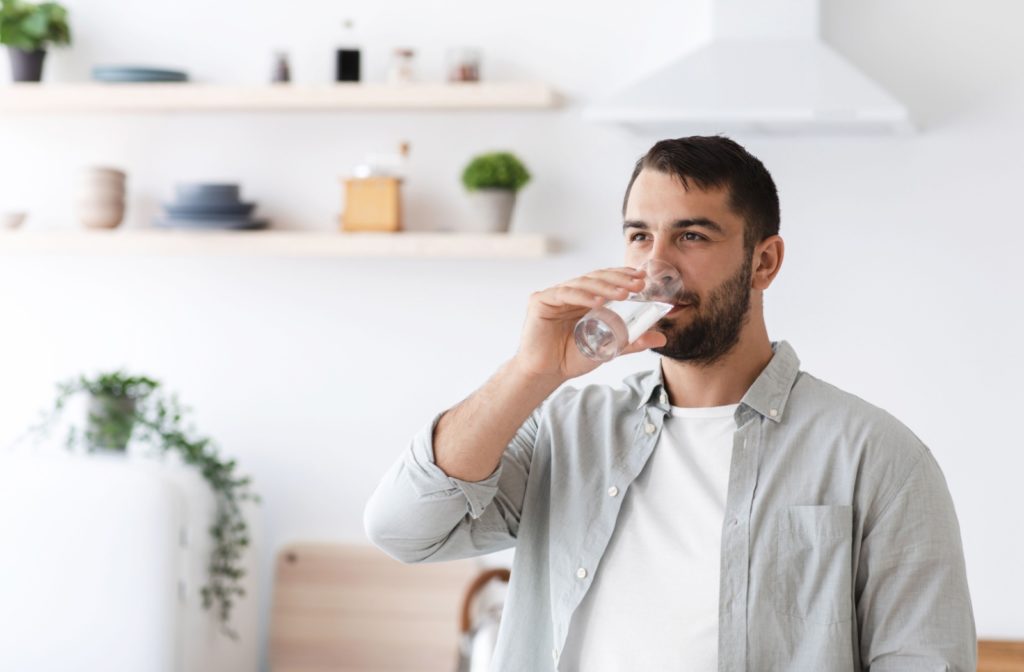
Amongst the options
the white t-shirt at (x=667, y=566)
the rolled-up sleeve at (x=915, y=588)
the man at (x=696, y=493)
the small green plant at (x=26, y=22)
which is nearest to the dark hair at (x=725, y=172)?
the man at (x=696, y=493)

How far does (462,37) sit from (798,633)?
206 cm

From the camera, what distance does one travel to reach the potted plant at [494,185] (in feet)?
9.38

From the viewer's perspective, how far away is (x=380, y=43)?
3.05 metres

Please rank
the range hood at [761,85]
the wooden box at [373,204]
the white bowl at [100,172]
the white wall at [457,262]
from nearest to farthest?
the range hood at [761,85] < the white wall at [457,262] < the wooden box at [373,204] < the white bowl at [100,172]

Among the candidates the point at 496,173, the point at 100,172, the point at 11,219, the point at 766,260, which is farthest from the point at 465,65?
the point at 766,260

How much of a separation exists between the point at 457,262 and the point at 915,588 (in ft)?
6.24

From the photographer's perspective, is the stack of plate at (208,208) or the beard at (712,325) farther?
the stack of plate at (208,208)

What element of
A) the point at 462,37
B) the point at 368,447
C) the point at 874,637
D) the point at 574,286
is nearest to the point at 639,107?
the point at 462,37

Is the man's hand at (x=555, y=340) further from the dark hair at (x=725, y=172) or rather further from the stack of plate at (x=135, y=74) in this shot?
the stack of plate at (x=135, y=74)

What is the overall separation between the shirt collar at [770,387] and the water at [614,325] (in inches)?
5.4

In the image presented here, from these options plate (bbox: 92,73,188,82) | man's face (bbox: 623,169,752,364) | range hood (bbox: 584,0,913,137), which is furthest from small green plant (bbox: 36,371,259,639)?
man's face (bbox: 623,169,752,364)

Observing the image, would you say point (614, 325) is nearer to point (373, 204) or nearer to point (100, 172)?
point (373, 204)

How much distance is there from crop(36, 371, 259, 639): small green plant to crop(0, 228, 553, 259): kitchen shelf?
328 mm

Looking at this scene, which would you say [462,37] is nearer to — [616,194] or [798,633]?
[616,194]
